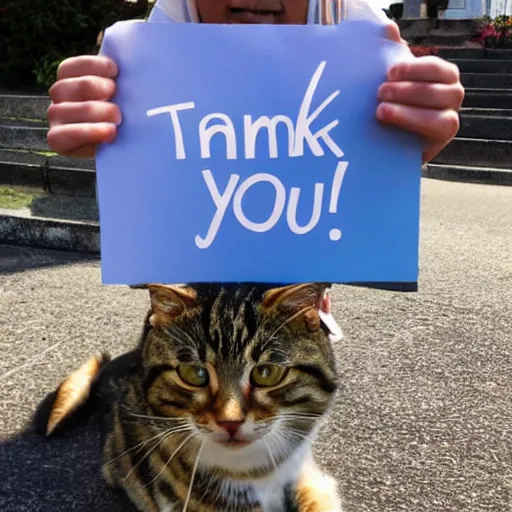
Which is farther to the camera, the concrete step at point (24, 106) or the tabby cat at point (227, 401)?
the concrete step at point (24, 106)

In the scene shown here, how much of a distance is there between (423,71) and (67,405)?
122 cm

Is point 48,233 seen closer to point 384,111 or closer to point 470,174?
point 384,111

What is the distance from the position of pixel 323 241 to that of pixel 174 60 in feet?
1.44

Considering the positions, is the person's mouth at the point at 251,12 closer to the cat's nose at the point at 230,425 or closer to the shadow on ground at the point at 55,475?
the cat's nose at the point at 230,425

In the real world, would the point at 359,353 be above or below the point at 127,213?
below

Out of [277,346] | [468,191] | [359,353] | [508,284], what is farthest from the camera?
[468,191]

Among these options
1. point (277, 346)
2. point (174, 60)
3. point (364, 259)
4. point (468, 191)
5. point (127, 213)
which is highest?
point (174, 60)

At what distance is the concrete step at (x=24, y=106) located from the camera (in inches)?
226

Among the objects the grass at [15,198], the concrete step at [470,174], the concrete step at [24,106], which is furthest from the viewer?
the concrete step at [470,174]

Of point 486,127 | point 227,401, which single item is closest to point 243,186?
point 227,401

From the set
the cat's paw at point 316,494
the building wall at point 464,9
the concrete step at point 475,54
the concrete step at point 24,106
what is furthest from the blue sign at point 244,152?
the building wall at point 464,9

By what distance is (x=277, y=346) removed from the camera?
4.21 ft

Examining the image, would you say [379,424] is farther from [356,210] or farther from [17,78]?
[17,78]

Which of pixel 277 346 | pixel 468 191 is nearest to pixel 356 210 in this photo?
pixel 277 346
